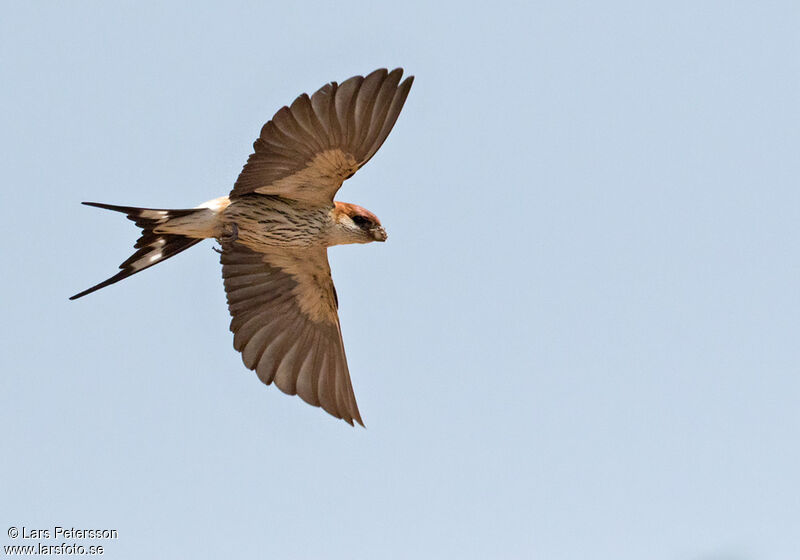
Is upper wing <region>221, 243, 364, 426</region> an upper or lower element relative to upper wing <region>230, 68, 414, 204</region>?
lower

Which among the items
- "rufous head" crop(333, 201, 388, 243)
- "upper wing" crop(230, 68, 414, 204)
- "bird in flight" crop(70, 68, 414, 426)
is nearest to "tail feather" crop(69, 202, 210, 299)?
"bird in flight" crop(70, 68, 414, 426)

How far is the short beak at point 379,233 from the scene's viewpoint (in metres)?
10.2

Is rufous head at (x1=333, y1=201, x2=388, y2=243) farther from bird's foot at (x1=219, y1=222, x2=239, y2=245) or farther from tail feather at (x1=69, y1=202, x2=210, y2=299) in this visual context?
tail feather at (x1=69, y1=202, x2=210, y2=299)

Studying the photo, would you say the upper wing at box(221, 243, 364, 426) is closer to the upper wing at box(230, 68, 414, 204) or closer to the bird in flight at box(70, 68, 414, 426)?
the bird in flight at box(70, 68, 414, 426)

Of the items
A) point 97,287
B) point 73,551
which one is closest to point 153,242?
point 97,287

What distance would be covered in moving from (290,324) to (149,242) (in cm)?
177

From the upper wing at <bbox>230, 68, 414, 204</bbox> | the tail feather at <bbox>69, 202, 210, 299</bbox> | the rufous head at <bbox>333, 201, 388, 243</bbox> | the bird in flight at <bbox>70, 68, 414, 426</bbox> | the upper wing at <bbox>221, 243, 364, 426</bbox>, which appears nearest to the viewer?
the upper wing at <bbox>230, 68, 414, 204</bbox>

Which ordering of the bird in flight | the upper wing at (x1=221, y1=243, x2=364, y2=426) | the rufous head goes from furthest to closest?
the upper wing at (x1=221, y1=243, x2=364, y2=426) → the rufous head → the bird in flight

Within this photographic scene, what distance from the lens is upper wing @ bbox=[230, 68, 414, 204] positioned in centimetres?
877

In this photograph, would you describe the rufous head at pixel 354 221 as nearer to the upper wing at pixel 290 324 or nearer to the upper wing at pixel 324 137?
the upper wing at pixel 324 137

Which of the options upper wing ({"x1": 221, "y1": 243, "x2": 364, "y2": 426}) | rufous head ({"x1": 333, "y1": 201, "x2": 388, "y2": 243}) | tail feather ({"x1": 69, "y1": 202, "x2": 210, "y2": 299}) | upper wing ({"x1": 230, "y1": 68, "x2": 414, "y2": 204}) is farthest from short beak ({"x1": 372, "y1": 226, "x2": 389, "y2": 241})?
tail feather ({"x1": 69, "y1": 202, "x2": 210, "y2": 299})

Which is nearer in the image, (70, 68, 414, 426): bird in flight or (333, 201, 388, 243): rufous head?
(70, 68, 414, 426): bird in flight

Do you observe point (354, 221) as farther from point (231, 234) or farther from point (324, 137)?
point (324, 137)

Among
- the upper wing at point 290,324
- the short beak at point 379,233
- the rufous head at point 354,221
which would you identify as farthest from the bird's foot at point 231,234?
the short beak at point 379,233
